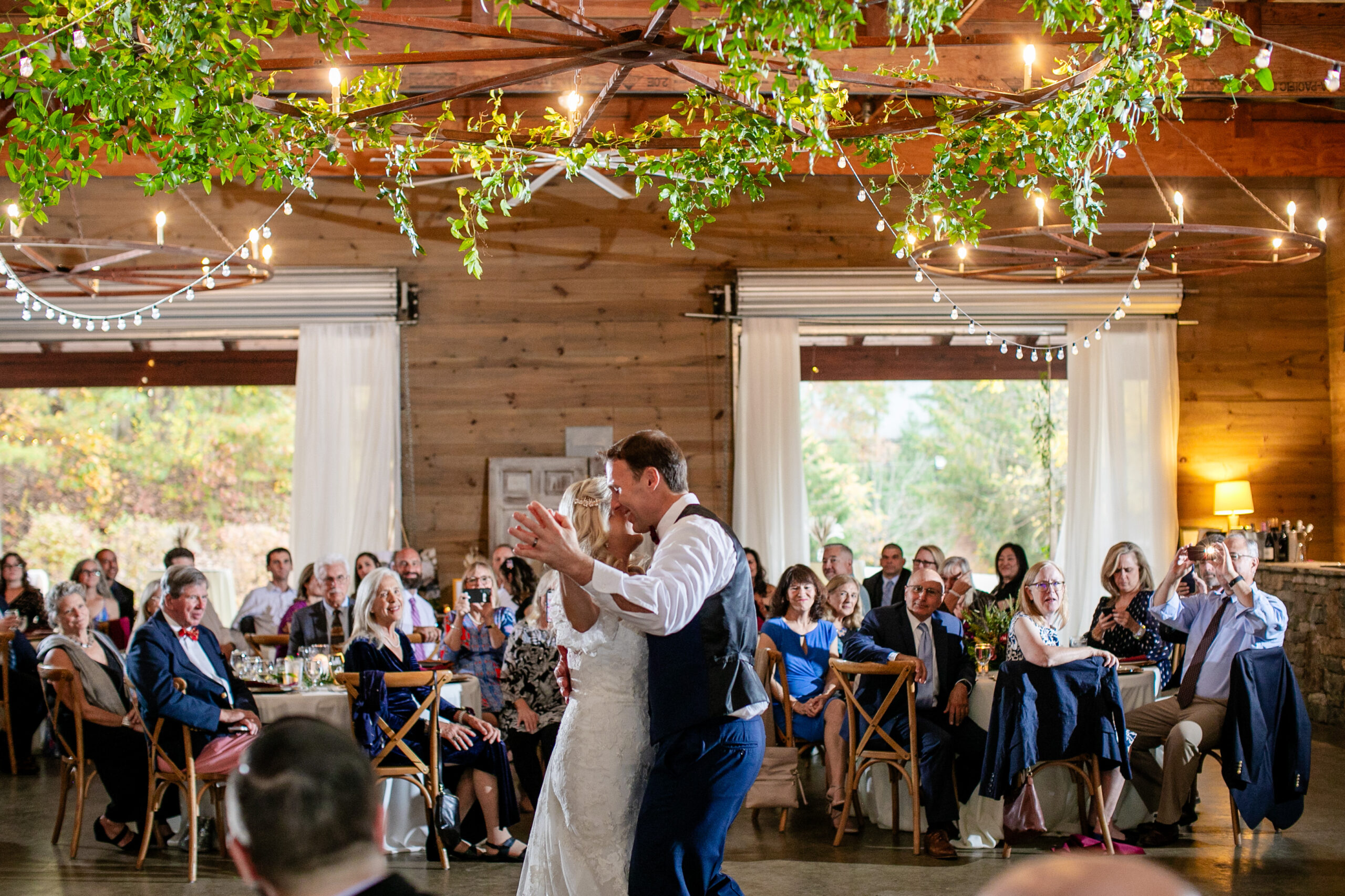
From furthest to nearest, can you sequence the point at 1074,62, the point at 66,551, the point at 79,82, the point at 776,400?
the point at 66,551
the point at 776,400
the point at 1074,62
the point at 79,82

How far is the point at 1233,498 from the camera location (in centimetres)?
981


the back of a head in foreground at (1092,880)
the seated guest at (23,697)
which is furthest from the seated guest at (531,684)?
the back of a head in foreground at (1092,880)

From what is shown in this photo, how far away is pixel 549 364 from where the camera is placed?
10211 mm

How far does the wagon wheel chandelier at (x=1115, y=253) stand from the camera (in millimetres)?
7035

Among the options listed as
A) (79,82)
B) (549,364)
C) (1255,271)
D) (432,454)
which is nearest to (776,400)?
(549,364)

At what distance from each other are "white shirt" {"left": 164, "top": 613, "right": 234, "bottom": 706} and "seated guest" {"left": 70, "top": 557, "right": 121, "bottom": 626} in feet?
11.2

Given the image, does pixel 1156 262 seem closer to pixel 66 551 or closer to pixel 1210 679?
pixel 1210 679

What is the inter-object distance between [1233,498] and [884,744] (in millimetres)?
5651

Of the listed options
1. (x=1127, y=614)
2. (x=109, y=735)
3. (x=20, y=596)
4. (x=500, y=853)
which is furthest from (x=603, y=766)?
(x=20, y=596)

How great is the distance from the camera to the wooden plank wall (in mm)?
10172

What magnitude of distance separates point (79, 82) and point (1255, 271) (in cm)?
996

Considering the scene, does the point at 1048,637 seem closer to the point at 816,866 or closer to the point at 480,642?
the point at 816,866

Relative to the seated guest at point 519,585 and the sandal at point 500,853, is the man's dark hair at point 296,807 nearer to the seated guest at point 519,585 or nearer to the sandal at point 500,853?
the sandal at point 500,853

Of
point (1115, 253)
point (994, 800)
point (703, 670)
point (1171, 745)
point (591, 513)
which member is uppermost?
point (1115, 253)
